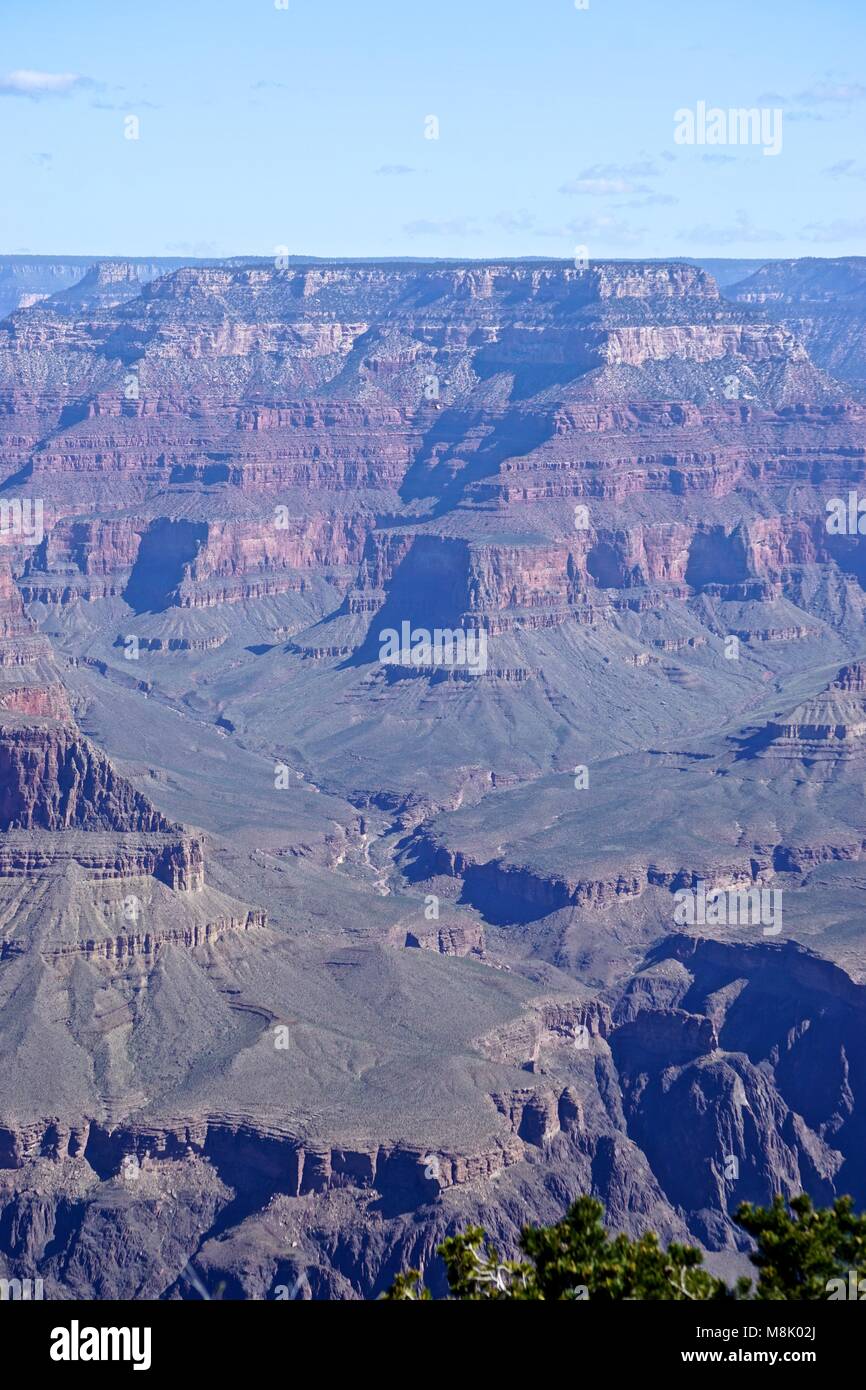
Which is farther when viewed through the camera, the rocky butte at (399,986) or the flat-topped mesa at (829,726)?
the flat-topped mesa at (829,726)

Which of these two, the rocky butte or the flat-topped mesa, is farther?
the flat-topped mesa

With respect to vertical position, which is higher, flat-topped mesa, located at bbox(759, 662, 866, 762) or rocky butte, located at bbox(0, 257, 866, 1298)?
flat-topped mesa, located at bbox(759, 662, 866, 762)

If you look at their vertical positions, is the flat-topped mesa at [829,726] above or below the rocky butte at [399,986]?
above

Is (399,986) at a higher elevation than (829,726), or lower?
lower

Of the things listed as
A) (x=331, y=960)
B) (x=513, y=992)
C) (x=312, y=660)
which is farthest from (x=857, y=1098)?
(x=312, y=660)

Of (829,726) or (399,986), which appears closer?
(399,986)
